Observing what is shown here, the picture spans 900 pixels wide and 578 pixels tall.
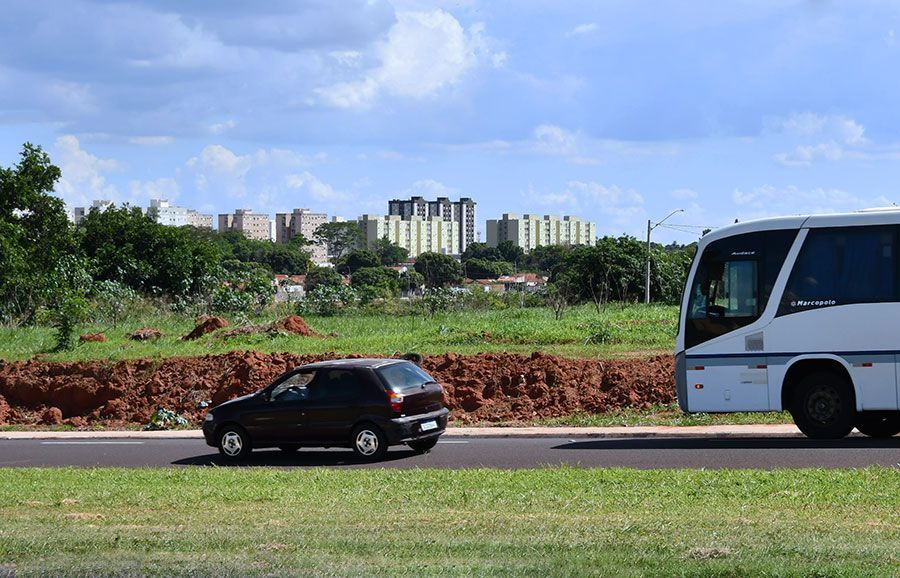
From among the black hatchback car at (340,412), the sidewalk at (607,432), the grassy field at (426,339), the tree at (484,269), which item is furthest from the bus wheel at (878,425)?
the tree at (484,269)

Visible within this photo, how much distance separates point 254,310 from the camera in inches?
2128

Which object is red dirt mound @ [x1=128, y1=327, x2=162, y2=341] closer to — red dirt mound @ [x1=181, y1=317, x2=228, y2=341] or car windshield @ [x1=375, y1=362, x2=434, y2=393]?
red dirt mound @ [x1=181, y1=317, x2=228, y2=341]

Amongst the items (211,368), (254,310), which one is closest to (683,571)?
(211,368)

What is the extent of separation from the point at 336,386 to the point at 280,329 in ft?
68.4

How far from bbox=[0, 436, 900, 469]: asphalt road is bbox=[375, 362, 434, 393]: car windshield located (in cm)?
113

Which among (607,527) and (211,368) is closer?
(607,527)

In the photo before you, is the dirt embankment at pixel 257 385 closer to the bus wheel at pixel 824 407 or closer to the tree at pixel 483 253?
the bus wheel at pixel 824 407

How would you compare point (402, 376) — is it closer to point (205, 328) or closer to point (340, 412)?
point (340, 412)

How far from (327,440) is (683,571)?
11.3 m

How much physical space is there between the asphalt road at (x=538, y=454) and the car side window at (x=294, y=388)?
1041mm

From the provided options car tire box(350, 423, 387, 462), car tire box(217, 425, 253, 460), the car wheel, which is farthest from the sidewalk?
car tire box(217, 425, 253, 460)

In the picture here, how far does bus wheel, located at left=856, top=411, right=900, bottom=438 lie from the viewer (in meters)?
20.2

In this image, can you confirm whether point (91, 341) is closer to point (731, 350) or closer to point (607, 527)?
point (731, 350)

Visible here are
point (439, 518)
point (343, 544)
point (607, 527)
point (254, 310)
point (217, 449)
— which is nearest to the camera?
point (343, 544)
